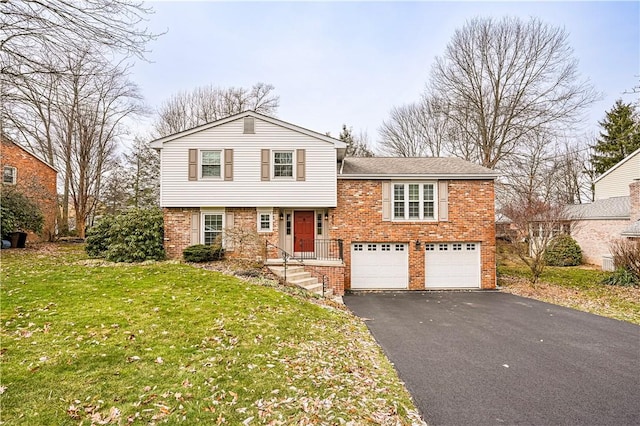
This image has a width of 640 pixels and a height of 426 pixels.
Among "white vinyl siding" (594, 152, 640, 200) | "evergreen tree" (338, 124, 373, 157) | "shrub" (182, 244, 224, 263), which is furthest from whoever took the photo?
"evergreen tree" (338, 124, 373, 157)

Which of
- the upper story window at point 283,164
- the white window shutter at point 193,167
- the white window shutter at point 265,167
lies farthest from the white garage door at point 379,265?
the white window shutter at point 193,167

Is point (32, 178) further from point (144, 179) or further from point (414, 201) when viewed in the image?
point (414, 201)

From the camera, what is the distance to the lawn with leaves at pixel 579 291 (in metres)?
9.86

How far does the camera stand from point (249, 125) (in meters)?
13.6

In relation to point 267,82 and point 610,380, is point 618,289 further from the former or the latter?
point 267,82

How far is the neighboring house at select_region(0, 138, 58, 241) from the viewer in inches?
695

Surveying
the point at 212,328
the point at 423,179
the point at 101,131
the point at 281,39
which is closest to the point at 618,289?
the point at 423,179

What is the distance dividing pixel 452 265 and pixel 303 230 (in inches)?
258

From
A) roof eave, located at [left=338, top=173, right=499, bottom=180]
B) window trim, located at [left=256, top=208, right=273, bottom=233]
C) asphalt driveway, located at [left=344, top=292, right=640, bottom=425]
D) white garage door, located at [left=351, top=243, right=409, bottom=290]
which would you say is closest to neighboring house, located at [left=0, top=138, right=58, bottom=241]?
window trim, located at [left=256, top=208, right=273, bottom=233]

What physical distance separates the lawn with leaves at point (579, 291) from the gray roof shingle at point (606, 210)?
3633mm

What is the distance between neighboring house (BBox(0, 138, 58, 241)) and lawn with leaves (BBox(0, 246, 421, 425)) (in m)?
12.1

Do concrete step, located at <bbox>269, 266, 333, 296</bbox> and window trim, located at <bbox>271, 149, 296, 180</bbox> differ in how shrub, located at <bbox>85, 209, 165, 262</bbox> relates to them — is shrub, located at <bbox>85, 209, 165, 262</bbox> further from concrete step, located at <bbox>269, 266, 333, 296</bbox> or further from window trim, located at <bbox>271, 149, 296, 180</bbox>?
window trim, located at <bbox>271, 149, 296, 180</bbox>

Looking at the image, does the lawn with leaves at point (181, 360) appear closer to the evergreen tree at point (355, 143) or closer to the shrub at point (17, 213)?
the shrub at point (17, 213)

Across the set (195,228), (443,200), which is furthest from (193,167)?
(443,200)
